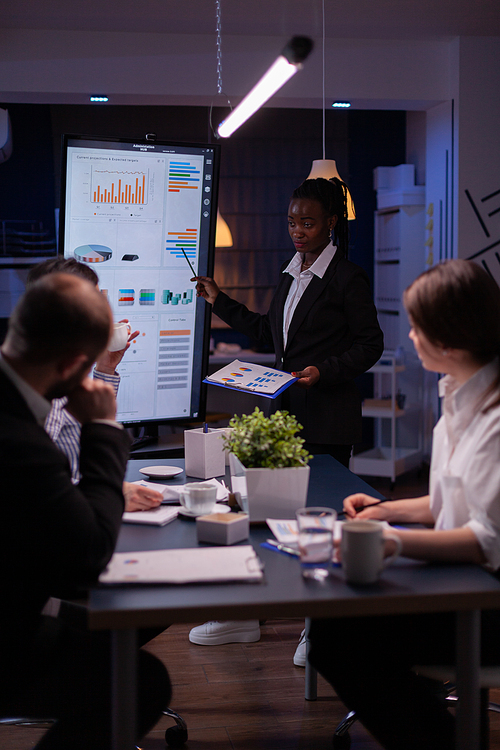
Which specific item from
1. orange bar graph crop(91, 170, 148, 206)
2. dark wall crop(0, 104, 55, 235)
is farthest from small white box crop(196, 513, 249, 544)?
dark wall crop(0, 104, 55, 235)

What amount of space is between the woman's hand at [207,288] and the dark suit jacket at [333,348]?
0.35 meters

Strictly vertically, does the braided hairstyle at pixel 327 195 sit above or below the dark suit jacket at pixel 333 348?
above

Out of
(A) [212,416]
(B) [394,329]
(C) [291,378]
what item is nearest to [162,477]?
(C) [291,378]

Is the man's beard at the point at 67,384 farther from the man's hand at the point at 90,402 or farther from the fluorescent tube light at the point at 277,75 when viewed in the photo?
the fluorescent tube light at the point at 277,75

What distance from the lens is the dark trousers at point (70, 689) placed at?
124 cm

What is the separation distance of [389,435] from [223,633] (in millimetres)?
3241

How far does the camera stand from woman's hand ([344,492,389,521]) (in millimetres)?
1544

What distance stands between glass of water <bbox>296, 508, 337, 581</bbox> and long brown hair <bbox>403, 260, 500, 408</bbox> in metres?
0.40

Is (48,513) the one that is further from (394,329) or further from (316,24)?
(394,329)

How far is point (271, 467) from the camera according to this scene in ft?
4.95

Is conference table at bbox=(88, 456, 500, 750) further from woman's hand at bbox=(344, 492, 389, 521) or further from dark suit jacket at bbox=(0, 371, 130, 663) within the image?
woman's hand at bbox=(344, 492, 389, 521)

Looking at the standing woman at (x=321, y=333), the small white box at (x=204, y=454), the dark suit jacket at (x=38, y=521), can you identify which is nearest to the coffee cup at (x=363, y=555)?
the dark suit jacket at (x=38, y=521)

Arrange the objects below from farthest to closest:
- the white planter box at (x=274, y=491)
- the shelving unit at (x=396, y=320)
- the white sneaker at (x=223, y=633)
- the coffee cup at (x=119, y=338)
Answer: the shelving unit at (x=396, y=320)
the white sneaker at (x=223, y=633)
the coffee cup at (x=119, y=338)
the white planter box at (x=274, y=491)

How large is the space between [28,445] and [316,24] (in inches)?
164
